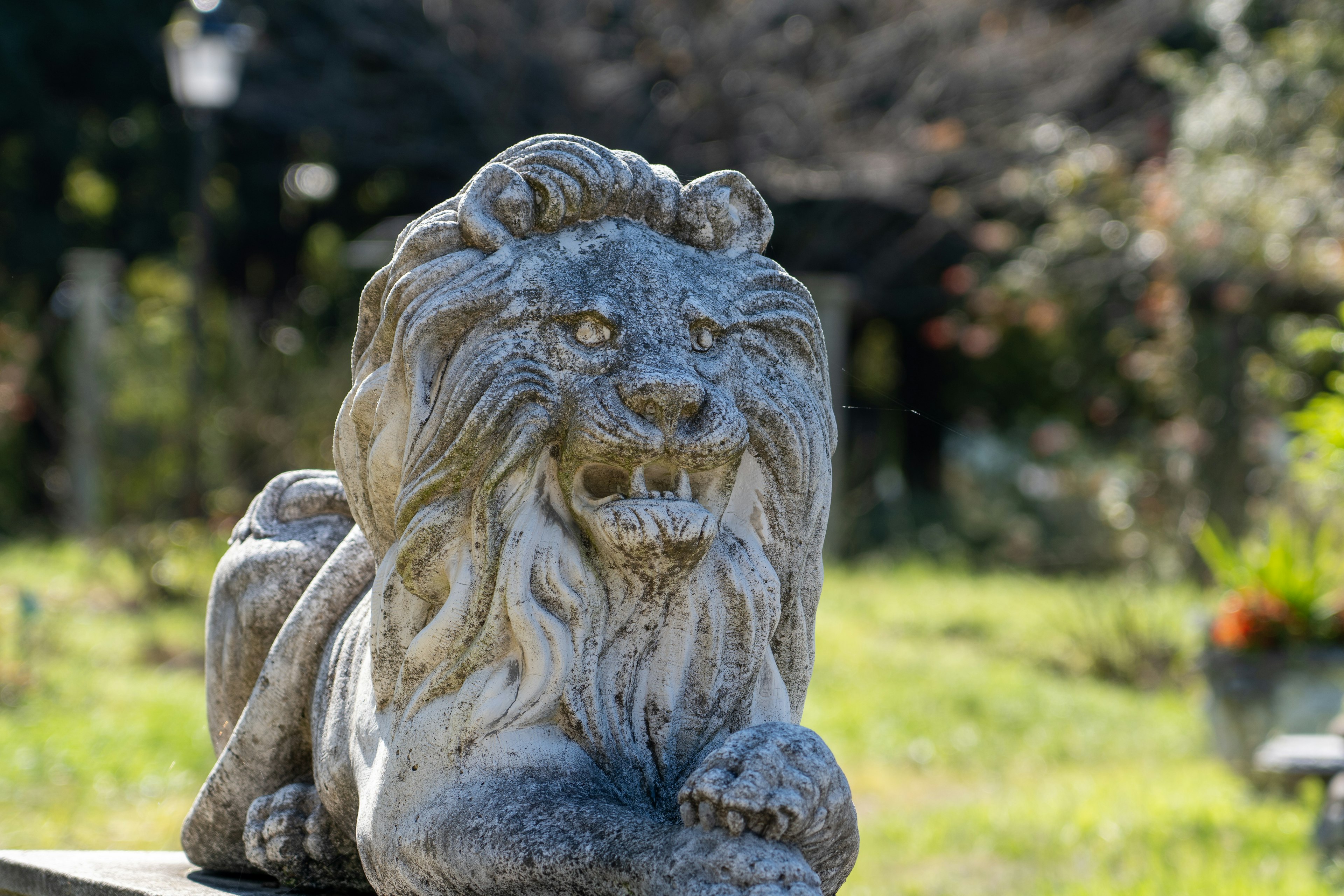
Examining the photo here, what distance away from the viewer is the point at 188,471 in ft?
32.9

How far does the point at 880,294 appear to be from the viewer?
15.9m

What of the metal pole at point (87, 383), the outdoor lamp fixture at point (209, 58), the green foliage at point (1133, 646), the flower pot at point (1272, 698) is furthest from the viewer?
the metal pole at point (87, 383)

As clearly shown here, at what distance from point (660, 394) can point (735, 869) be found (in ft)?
2.15

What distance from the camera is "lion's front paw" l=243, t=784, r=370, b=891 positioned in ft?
8.34

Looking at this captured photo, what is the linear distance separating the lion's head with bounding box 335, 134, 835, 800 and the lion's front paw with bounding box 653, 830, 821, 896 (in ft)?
0.94

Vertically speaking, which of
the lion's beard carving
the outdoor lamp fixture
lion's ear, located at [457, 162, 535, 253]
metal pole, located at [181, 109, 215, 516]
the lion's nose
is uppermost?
the outdoor lamp fixture

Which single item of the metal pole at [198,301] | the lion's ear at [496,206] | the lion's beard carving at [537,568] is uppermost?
the metal pole at [198,301]

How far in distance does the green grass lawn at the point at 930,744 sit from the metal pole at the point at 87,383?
70.1 inches

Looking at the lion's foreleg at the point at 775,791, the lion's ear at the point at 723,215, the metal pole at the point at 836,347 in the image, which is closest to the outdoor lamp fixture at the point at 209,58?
the metal pole at the point at 836,347

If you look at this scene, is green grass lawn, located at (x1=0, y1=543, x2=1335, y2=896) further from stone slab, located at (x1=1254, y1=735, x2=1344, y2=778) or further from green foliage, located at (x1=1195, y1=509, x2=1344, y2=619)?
green foliage, located at (x1=1195, y1=509, x2=1344, y2=619)

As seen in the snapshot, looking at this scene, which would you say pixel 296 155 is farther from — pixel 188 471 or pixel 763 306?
pixel 763 306

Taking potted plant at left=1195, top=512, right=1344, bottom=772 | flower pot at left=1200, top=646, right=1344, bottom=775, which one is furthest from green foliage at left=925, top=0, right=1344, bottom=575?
flower pot at left=1200, top=646, right=1344, bottom=775

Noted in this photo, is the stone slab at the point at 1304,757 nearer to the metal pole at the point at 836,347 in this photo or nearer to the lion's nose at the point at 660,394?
the lion's nose at the point at 660,394

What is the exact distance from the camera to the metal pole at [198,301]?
32.5 ft
